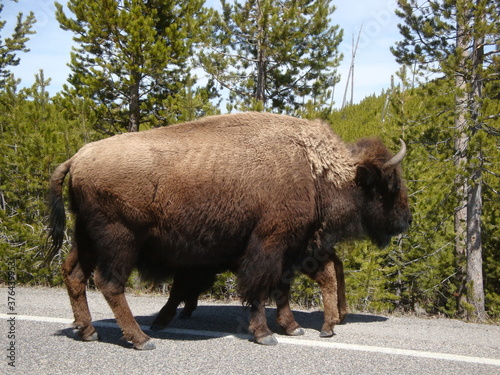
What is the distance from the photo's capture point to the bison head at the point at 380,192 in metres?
6.15

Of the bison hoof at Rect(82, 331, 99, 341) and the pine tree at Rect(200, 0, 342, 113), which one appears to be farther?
the pine tree at Rect(200, 0, 342, 113)

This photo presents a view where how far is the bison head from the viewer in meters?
6.15

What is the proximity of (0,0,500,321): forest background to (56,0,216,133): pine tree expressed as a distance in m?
0.04

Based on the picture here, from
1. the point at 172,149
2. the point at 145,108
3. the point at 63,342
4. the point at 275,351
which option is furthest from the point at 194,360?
the point at 145,108

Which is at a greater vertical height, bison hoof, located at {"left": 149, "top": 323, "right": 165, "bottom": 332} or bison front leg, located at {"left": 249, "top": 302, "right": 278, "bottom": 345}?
bison front leg, located at {"left": 249, "top": 302, "right": 278, "bottom": 345}

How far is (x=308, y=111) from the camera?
36.3 ft

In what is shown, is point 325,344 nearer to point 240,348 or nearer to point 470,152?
point 240,348

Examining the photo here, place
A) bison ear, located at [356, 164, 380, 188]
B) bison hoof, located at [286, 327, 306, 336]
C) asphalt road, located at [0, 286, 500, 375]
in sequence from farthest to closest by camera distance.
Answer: bison ear, located at [356, 164, 380, 188], bison hoof, located at [286, 327, 306, 336], asphalt road, located at [0, 286, 500, 375]

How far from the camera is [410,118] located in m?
9.67

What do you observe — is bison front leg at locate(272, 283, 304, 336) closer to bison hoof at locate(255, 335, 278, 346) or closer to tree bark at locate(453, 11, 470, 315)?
bison hoof at locate(255, 335, 278, 346)

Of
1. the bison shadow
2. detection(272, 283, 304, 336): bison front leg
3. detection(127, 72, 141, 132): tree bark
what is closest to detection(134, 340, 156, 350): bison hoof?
the bison shadow

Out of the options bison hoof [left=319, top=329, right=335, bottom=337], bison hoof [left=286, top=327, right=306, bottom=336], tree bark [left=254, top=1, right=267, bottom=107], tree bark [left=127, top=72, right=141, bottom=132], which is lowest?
bison hoof [left=286, top=327, right=306, bottom=336]

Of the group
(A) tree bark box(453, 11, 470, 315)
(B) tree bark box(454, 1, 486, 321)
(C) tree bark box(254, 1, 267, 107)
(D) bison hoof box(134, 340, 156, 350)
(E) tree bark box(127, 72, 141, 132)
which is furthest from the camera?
(E) tree bark box(127, 72, 141, 132)

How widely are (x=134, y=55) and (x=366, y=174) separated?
8001mm
